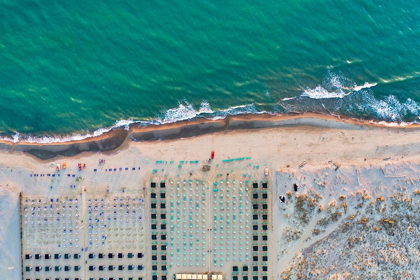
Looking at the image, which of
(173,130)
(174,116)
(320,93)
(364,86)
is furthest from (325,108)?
(173,130)

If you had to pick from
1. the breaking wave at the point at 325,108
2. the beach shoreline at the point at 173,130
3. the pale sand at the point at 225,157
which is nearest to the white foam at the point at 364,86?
the breaking wave at the point at 325,108

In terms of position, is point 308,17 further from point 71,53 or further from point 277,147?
point 71,53

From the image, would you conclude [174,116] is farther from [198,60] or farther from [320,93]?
[320,93]

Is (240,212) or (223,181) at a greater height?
(223,181)

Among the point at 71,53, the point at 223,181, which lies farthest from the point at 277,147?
the point at 71,53

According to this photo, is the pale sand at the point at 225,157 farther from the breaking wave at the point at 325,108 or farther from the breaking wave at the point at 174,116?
the breaking wave at the point at 325,108
